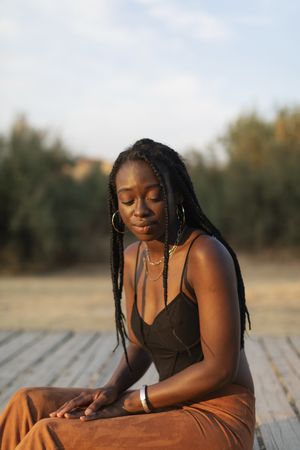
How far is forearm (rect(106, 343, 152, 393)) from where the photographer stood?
8.04 ft

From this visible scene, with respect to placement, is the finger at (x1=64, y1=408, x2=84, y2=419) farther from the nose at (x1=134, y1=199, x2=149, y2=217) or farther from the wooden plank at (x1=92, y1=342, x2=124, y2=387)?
the wooden plank at (x1=92, y1=342, x2=124, y2=387)

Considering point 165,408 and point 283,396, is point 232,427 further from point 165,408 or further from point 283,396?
point 283,396

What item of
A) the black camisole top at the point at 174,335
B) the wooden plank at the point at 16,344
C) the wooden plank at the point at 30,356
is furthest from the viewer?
the wooden plank at the point at 16,344

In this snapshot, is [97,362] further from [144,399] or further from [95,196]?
[95,196]

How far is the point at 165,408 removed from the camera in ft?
7.41

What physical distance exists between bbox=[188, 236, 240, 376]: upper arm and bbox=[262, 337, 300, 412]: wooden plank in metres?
1.65

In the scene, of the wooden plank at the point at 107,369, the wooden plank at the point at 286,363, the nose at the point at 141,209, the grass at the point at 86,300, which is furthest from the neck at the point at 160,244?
the grass at the point at 86,300

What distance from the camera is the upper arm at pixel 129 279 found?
8.00 ft

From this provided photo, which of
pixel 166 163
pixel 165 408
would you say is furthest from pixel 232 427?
pixel 166 163

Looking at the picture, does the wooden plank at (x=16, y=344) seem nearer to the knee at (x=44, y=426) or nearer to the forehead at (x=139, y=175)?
the knee at (x=44, y=426)

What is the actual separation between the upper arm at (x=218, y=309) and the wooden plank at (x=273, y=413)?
1023 millimetres

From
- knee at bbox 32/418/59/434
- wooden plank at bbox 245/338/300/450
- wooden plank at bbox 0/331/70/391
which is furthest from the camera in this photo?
wooden plank at bbox 0/331/70/391

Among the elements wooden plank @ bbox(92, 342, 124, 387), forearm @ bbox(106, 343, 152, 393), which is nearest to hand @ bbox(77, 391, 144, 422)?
forearm @ bbox(106, 343, 152, 393)

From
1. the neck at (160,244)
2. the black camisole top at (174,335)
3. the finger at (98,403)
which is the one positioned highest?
the neck at (160,244)
